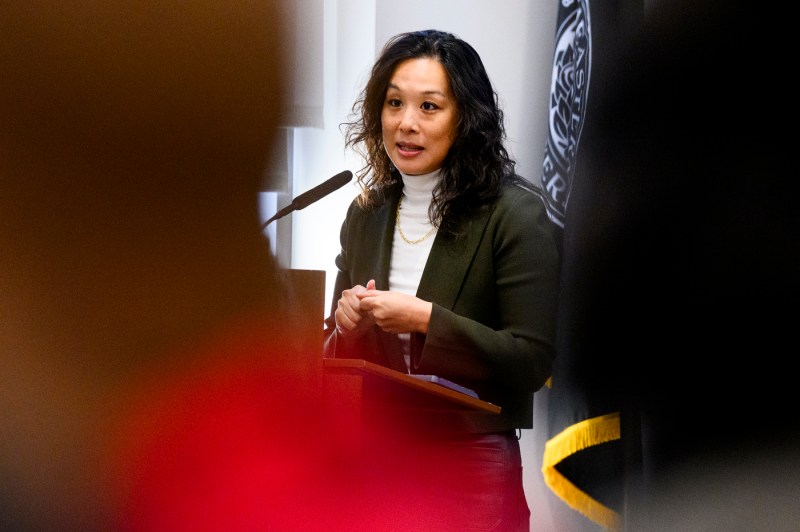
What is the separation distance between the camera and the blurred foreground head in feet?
1.55

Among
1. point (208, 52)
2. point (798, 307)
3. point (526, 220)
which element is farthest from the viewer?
point (798, 307)

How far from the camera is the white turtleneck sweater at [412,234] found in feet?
4.17

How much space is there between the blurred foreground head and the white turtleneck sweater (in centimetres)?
73

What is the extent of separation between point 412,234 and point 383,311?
0.61 ft

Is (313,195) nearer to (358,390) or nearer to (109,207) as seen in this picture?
(358,390)

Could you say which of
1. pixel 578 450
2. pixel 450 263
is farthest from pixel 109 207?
pixel 578 450

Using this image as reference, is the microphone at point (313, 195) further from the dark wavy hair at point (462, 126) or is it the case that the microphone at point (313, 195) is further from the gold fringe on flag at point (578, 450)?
the gold fringe on flag at point (578, 450)

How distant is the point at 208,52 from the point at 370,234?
85 centimetres

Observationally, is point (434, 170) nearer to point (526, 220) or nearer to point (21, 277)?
point (526, 220)

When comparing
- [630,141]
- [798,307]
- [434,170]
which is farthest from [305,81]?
[798,307]

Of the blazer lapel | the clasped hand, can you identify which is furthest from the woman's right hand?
the blazer lapel

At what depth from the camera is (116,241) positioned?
511 mm

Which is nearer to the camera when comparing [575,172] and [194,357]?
[194,357]

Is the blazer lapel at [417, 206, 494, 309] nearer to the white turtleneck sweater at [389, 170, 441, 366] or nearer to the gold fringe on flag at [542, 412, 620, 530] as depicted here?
the white turtleneck sweater at [389, 170, 441, 366]
